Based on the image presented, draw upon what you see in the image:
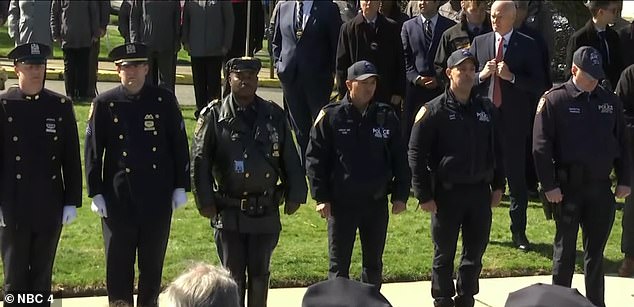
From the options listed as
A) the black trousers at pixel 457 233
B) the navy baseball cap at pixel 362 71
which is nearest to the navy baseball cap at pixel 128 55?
the navy baseball cap at pixel 362 71

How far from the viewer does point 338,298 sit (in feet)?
14.2

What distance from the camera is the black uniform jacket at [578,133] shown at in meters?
7.89

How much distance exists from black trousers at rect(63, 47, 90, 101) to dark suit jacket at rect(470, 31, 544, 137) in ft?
23.4

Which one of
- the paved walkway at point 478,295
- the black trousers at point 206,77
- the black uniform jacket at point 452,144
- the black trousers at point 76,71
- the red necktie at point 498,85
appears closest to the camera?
the black uniform jacket at point 452,144

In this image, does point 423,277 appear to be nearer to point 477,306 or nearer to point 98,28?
point 477,306

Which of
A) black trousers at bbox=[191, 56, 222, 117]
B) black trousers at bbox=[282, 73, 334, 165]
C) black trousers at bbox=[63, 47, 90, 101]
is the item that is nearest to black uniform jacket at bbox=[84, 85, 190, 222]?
black trousers at bbox=[282, 73, 334, 165]

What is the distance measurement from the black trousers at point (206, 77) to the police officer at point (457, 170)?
6.83m

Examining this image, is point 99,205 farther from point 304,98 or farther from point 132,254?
point 304,98

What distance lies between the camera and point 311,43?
36.3 feet

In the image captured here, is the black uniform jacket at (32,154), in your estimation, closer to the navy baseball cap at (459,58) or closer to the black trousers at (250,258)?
the black trousers at (250,258)

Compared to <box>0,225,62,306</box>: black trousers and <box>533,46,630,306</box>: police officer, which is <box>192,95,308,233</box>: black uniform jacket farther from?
<box>533,46,630,306</box>: police officer

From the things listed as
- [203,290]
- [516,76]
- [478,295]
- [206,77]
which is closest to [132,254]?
[478,295]

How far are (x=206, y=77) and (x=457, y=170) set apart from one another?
7.21 meters

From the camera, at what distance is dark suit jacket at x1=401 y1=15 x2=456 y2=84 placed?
10843 mm
